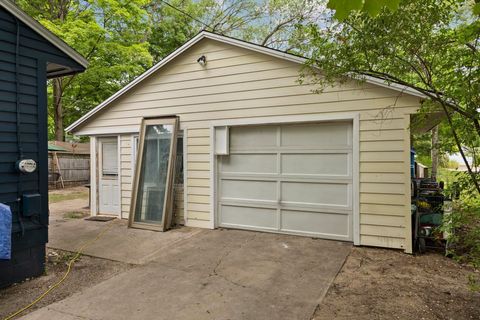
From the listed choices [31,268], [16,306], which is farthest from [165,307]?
[31,268]

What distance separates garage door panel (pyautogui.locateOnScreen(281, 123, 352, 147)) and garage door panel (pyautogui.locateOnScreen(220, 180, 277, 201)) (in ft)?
2.79

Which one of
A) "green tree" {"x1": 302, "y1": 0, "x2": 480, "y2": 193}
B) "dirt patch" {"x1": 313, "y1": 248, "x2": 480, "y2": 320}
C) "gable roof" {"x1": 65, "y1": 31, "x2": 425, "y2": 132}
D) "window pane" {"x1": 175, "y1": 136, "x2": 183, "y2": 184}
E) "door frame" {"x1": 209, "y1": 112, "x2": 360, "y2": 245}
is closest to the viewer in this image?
"green tree" {"x1": 302, "y1": 0, "x2": 480, "y2": 193}

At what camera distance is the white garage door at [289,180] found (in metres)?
5.22

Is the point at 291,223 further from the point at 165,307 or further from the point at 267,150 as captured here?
the point at 165,307

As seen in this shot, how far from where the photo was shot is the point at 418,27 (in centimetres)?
281

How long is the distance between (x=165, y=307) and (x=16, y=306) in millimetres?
1580

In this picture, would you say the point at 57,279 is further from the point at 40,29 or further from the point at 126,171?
the point at 126,171

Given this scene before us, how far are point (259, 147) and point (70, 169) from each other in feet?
39.9

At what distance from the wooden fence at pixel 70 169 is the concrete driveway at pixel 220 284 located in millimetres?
11237

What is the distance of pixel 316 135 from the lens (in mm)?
5414

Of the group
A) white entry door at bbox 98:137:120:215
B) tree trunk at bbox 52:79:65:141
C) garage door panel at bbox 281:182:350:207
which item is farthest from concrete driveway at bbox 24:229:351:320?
tree trunk at bbox 52:79:65:141

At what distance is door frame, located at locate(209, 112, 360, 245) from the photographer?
195 inches

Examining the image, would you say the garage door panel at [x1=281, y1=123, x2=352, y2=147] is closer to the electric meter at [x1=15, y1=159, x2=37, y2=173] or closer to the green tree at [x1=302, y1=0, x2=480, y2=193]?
the green tree at [x1=302, y1=0, x2=480, y2=193]

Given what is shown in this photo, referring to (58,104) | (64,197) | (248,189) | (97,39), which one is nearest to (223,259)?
(248,189)
